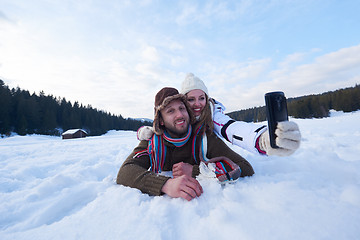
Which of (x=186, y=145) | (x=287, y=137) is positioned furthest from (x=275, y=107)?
(x=186, y=145)

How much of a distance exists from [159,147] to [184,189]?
890mm

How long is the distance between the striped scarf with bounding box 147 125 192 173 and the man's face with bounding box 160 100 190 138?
0.09 meters

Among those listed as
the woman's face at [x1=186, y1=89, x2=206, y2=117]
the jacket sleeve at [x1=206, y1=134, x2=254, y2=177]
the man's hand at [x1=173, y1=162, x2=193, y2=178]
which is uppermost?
the woman's face at [x1=186, y1=89, x2=206, y2=117]

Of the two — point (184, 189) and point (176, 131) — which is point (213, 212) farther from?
point (176, 131)

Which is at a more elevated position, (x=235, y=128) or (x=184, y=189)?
(x=235, y=128)

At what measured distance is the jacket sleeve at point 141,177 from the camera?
5.09 feet

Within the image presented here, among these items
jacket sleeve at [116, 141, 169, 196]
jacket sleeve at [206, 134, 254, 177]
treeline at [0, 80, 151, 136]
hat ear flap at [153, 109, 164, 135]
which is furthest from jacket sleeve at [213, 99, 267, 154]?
treeline at [0, 80, 151, 136]

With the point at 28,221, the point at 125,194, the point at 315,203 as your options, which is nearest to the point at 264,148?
the point at 315,203

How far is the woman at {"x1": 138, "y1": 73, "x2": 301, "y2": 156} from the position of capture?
3.98ft

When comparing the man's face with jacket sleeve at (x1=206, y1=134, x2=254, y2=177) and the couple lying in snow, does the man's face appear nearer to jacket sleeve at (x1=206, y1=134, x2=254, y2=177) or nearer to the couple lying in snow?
the couple lying in snow

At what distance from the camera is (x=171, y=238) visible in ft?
3.05

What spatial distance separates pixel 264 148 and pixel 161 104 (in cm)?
139

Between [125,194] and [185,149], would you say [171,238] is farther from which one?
[185,149]

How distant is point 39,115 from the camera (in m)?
34.8
